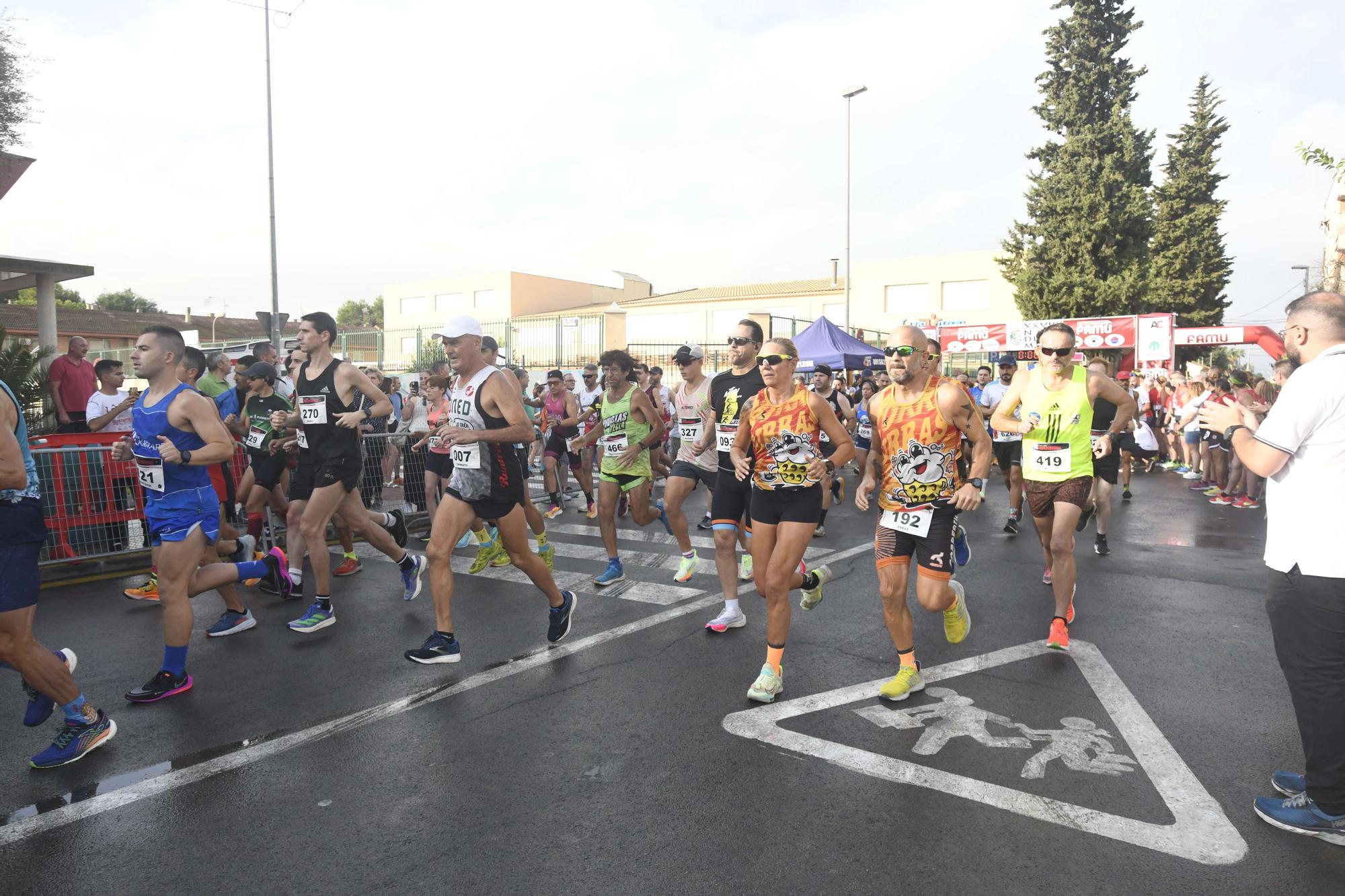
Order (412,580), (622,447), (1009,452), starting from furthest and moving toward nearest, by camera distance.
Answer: (1009,452) < (622,447) < (412,580)

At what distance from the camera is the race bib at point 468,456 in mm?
5312

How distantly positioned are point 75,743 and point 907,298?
49.2 meters

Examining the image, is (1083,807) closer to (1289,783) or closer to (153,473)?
(1289,783)

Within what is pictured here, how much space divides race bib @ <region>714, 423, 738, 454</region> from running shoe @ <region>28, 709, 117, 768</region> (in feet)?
12.7

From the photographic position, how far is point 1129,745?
398 cm

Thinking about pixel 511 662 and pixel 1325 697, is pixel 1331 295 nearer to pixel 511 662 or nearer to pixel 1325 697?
pixel 1325 697

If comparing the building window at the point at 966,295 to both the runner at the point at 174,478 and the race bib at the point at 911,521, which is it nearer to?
the race bib at the point at 911,521

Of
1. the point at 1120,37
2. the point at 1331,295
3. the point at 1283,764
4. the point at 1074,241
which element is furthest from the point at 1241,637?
the point at 1120,37

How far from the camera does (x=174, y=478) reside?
487cm

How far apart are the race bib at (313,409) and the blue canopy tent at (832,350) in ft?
47.2

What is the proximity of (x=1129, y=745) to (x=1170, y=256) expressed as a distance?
44.9 metres

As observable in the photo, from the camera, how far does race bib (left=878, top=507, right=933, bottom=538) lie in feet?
15.1

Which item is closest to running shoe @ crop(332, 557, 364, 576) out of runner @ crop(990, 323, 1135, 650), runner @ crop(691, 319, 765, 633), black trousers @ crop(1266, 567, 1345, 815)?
runner @ crop(691, 319, 765, 633)

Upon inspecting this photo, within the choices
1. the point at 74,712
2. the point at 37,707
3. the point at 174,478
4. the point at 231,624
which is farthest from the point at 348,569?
the point at 74,712
